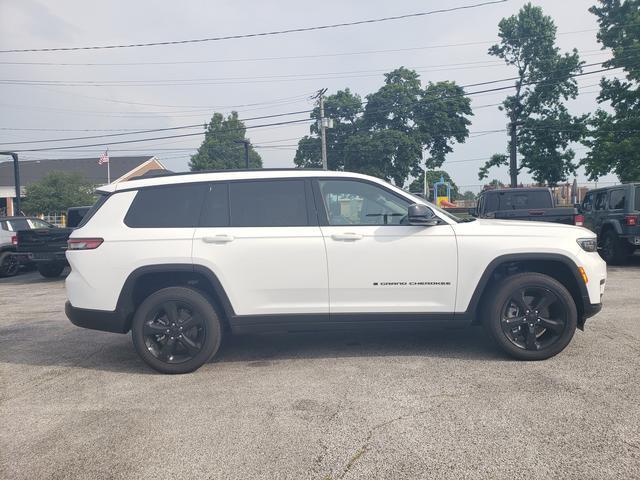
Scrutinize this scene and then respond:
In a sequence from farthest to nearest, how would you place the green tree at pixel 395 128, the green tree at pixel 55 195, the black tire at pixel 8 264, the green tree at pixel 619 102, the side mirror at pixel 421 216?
the green tree at pixel 395 128, the green tree at pixel 55 195, the green tree at pixel 619 102, the black tire at pixel 8 264, the side mirror at pixel 421 216

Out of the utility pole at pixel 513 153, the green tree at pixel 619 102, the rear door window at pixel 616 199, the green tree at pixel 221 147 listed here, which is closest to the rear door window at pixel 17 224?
the rear door window at pixel 616 199

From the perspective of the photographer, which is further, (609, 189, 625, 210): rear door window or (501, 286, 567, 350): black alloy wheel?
(609, 189, 625, 210): rear door window

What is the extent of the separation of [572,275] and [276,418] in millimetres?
3135

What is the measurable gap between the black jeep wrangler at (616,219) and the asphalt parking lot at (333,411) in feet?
21.9

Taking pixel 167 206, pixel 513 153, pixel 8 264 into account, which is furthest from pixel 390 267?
pixel 513 153

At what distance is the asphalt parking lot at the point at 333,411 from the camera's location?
3.08 metres

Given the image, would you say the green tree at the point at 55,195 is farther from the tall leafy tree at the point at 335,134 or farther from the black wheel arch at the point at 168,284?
the black wheel arch at the point at 168,284

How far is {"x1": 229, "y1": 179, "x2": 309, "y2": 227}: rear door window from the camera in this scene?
16.0 ft

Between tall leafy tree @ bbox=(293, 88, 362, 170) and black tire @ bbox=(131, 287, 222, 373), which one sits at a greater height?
tall leafy tree @ bbox=(293, 88, 362, 170)

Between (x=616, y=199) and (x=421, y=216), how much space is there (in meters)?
9.46

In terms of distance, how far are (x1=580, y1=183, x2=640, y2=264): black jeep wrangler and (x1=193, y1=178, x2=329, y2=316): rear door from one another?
31.0 feet

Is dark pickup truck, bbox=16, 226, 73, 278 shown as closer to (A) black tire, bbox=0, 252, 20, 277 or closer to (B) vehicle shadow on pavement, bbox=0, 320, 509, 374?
(A) black tire, bbox=0, 252, 20, 277

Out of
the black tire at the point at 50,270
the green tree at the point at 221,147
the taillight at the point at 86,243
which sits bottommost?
the black tire at the point at 50,270

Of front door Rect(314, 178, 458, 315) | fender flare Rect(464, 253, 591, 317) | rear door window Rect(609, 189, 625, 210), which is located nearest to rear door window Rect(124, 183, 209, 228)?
front door Rect(314, 178, 458, 315)
